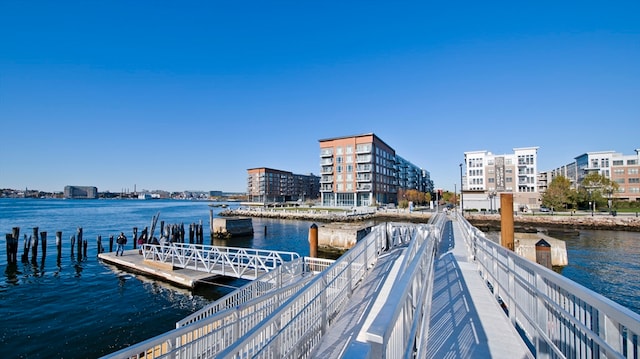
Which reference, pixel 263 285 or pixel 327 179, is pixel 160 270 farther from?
pixel 327 179

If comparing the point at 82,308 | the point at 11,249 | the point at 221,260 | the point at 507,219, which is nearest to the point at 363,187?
the point at 221,260

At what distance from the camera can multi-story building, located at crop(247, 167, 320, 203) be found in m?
114

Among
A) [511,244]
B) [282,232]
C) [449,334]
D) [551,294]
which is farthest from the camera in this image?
[282,232]

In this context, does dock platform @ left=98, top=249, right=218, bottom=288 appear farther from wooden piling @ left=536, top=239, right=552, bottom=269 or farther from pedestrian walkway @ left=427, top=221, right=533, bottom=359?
wooden piling @ left=536, top=239, right=552, bottom=269

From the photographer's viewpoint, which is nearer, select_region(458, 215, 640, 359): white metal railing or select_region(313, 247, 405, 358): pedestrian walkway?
select_region(458, 215, 640, 359): white metal railing

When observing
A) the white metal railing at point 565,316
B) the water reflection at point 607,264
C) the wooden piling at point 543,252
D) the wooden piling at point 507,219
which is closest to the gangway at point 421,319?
the white metal railing at point 565,316

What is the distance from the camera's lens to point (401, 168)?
97.2 meters

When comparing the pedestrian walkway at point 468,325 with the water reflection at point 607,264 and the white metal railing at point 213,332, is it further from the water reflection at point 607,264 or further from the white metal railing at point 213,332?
the water reflection at point 607,264

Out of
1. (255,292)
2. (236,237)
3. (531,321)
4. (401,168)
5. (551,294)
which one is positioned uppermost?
(401,168)

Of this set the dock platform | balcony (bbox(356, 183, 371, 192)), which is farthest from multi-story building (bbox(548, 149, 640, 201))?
the dock platform

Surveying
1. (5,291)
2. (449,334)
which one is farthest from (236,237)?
(449,334)

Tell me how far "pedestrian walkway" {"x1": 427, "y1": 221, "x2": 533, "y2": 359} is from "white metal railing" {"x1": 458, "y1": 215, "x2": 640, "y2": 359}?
0.33 meters

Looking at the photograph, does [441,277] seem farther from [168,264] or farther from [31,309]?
[31,309]

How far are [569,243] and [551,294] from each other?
3335cm
